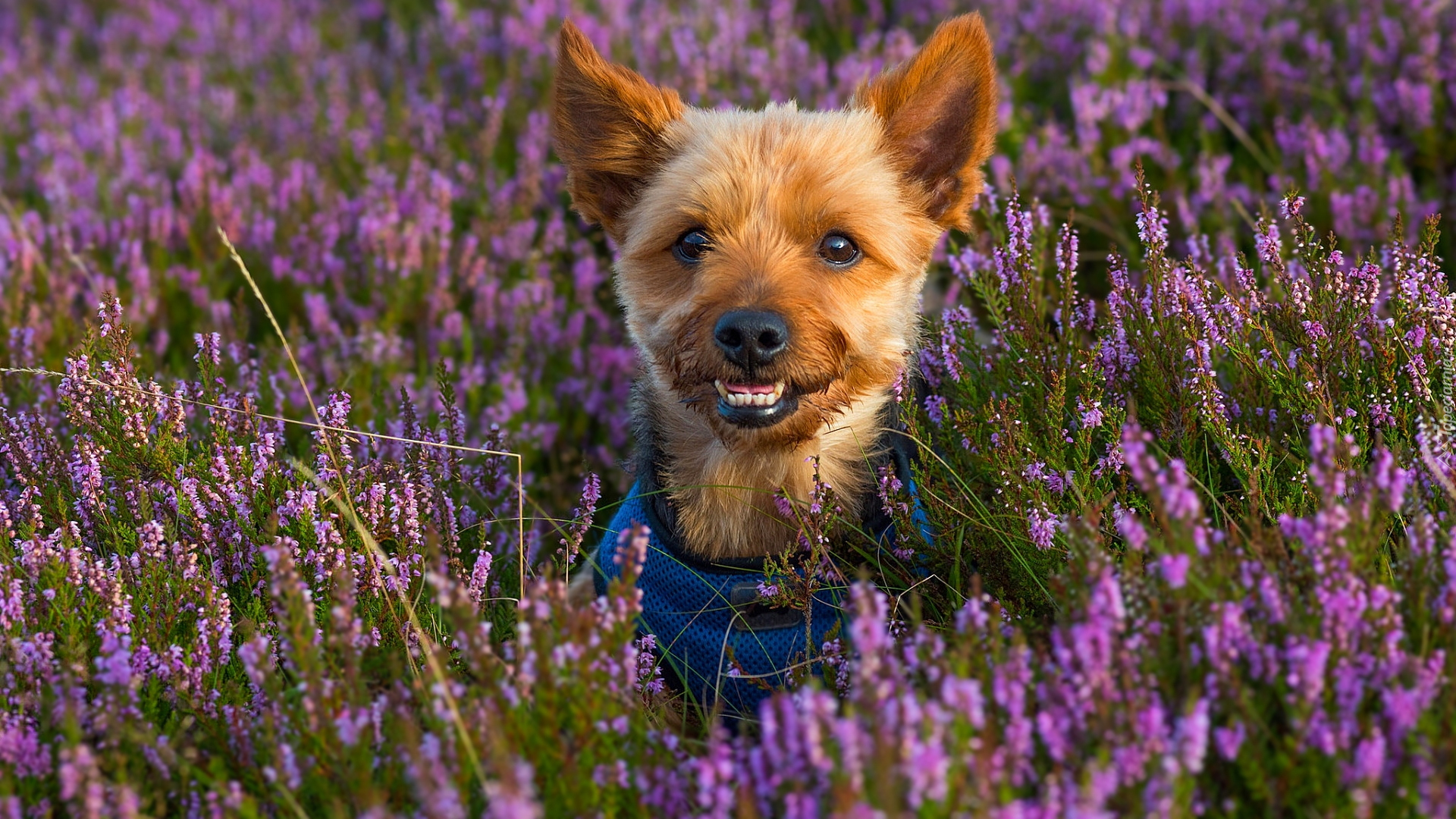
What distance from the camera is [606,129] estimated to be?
12.8ft

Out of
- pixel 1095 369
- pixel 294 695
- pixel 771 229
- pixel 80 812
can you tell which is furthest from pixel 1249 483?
pixel 80 812

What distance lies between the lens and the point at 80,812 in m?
2.00

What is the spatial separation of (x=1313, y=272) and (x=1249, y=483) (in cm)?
84

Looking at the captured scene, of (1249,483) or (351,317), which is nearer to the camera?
(1249,483)

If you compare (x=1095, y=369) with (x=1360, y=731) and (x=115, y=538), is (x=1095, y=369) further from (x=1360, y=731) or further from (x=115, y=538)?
(x=115, y=538)

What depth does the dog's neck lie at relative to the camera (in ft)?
11.3

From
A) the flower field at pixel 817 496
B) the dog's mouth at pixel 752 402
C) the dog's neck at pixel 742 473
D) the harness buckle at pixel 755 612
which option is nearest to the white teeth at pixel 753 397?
the dog's mouth at pixel 752 402

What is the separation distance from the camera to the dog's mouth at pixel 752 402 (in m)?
3.20

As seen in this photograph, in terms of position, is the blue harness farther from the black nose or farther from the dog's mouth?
the black nose

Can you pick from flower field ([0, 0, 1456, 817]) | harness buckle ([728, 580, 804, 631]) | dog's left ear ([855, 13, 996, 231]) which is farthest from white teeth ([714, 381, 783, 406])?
dog's left ear ([855, 13, 996, 231])

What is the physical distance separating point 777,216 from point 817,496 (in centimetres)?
102

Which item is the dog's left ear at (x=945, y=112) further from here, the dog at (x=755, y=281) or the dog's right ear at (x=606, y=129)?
the dog's right ear at (x=606, y=129)

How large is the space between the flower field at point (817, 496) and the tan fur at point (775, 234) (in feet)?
0.91

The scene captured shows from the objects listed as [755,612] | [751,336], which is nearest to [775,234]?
[751,336]
